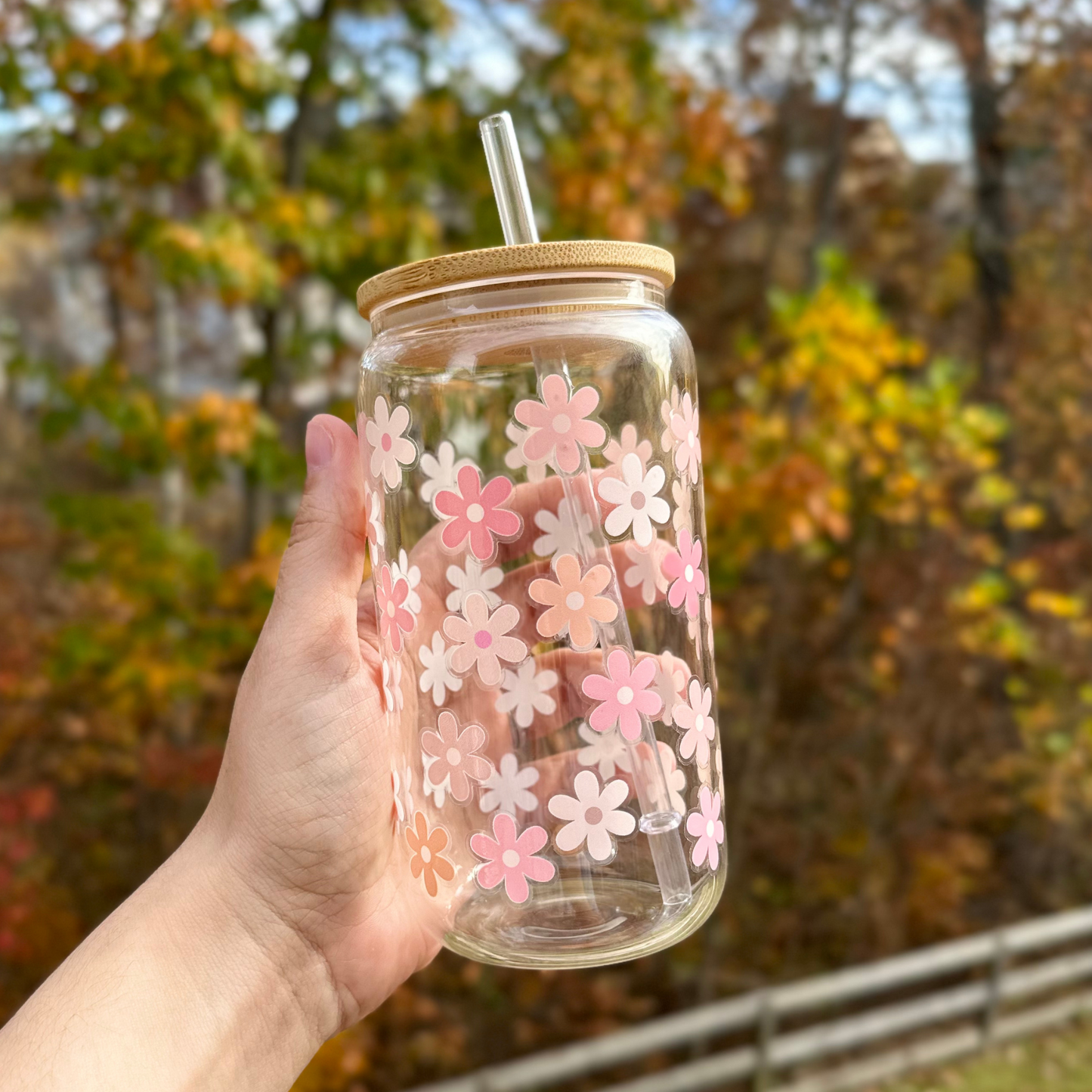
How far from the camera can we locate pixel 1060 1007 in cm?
541

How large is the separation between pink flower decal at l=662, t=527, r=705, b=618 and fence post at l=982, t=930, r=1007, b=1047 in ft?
→ 14.1

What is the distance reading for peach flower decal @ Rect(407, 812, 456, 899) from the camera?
150 cm

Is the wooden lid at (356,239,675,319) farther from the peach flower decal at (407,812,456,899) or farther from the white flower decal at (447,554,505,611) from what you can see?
the peach flower decal at (407,812,456,899)

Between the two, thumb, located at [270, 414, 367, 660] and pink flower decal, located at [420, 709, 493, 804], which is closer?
pink flower decal, located at [420, 709, 493, 804]

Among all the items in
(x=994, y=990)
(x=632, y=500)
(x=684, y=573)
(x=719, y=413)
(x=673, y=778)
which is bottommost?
(x=994, y=990)

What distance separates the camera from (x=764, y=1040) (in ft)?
15.1

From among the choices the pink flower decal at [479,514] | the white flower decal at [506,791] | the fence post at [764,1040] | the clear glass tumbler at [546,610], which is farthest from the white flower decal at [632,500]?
the fence post at [764,1040]

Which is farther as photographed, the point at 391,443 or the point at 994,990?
the point at 994,990

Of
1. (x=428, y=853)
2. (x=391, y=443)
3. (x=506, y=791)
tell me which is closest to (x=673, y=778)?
(x=506, y=791)

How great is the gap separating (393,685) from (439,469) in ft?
1.03

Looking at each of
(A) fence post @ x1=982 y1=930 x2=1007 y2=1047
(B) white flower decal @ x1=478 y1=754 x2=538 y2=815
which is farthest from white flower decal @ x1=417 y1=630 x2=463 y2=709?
(A) fence post @ x1=982 y1=930 x2=1007 y2=1047

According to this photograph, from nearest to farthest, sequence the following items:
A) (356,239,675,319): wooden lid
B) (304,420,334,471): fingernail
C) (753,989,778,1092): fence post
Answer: (356,239,675,319): wooden lid < (304,420,334,471): fingernail < (753,989,778,1092): fence post

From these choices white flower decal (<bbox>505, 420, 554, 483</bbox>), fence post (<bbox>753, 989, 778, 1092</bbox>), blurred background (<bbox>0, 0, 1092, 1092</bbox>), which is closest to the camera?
white flower decal (<bbox>505, 420, 554, 483</bbox>)

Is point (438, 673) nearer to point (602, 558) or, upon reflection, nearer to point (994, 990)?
point (602, 558)
